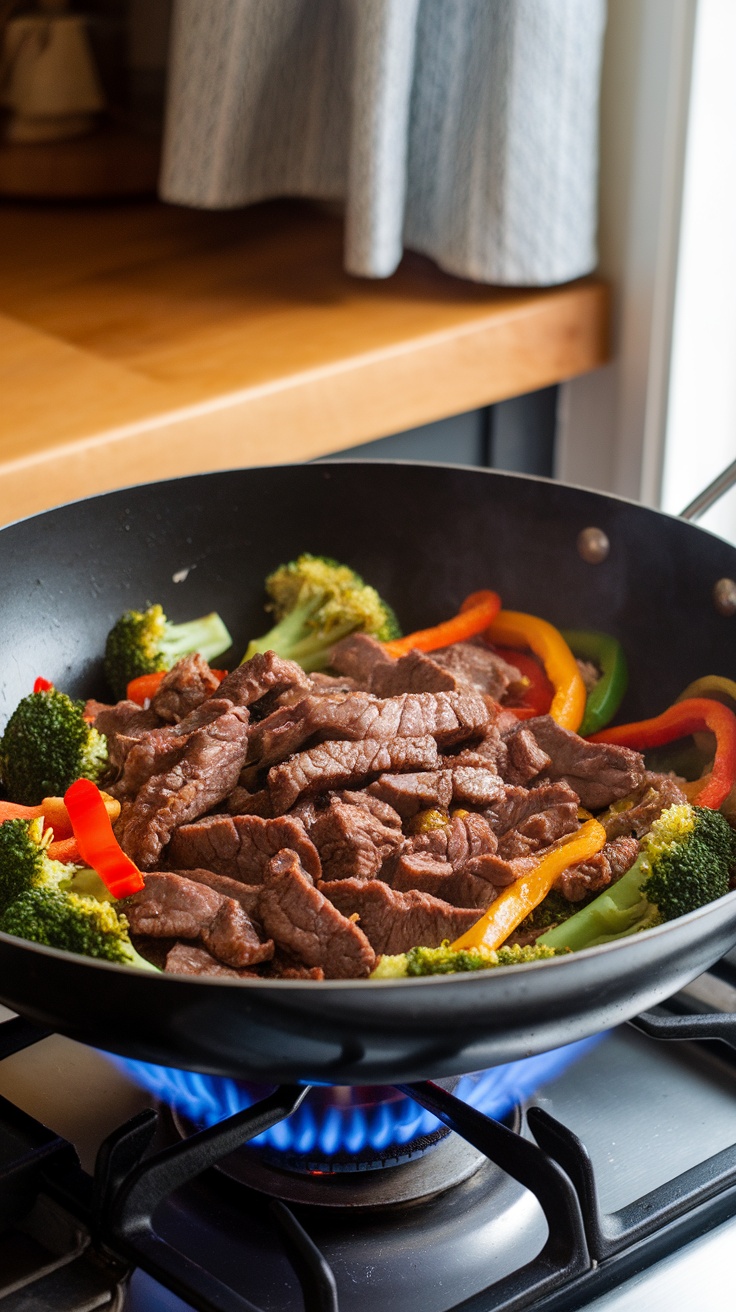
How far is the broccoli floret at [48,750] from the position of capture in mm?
1328

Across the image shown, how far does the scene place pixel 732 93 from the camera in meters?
1.97

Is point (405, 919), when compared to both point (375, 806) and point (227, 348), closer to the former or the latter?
point (375, 806)

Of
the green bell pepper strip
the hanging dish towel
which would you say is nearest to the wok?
the green bell pepper strip

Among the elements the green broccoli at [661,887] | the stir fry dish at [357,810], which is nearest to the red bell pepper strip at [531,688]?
the stir fry dish at [357,810]

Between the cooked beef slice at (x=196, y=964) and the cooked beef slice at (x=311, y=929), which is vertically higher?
the cooked beef slice at (x=311, y=929)

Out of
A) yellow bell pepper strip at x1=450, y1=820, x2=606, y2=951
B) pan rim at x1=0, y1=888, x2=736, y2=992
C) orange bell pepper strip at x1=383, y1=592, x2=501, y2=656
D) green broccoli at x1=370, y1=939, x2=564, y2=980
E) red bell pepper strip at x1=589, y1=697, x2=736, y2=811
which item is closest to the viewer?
pan rim at x1=0, y1=888, x2=736, y2=992

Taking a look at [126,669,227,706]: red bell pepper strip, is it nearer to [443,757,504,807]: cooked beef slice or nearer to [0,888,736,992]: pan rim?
[443,757,504,807]: cooked beef slice

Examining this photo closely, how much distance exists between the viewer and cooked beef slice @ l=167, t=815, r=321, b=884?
45.9 inches

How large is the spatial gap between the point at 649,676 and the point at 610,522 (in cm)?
19

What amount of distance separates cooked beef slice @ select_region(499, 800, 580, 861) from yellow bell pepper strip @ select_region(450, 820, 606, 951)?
15 millimetres

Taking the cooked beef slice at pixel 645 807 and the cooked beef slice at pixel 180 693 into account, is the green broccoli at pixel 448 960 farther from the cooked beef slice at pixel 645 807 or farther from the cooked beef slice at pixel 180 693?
the cooked beef slice at pixel 180 693

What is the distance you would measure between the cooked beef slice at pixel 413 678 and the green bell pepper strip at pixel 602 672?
0.59 feet

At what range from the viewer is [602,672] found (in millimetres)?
1556

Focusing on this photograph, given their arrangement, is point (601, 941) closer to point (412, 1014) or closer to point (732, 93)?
point (412, 1014)
